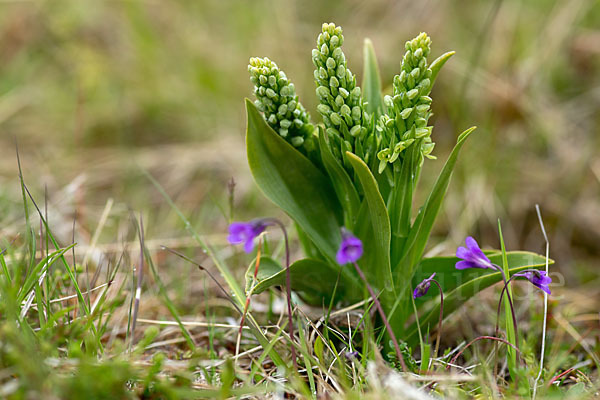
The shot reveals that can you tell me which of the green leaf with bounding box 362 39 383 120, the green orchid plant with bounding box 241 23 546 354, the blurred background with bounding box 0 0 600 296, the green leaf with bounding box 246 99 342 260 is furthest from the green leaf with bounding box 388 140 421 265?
the blurred background with bounding box 0 0 600 296

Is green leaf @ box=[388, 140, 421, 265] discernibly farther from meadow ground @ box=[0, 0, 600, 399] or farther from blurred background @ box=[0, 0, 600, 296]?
blurred background @ box=[0, 0, 600, 296]

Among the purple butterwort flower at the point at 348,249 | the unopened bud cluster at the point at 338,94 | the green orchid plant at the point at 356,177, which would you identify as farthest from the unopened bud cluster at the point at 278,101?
the purple butterwort flower at the point at 348,249

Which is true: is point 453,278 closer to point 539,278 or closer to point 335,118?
point 539,278

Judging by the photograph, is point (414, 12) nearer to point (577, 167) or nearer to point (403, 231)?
point (577, 167)

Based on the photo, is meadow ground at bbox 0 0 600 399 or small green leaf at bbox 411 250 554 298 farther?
→ meadow ground at bbox 0 0 600 399

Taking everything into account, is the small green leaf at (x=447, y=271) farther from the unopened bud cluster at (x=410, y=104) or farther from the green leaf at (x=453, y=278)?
the unopened bud cluster at (x=410, y=104)

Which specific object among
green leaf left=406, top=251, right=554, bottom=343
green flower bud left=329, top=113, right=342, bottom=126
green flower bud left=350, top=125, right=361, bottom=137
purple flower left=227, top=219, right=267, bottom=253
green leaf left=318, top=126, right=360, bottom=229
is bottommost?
green leaf left=406, top=251, right=554, bottom=343
